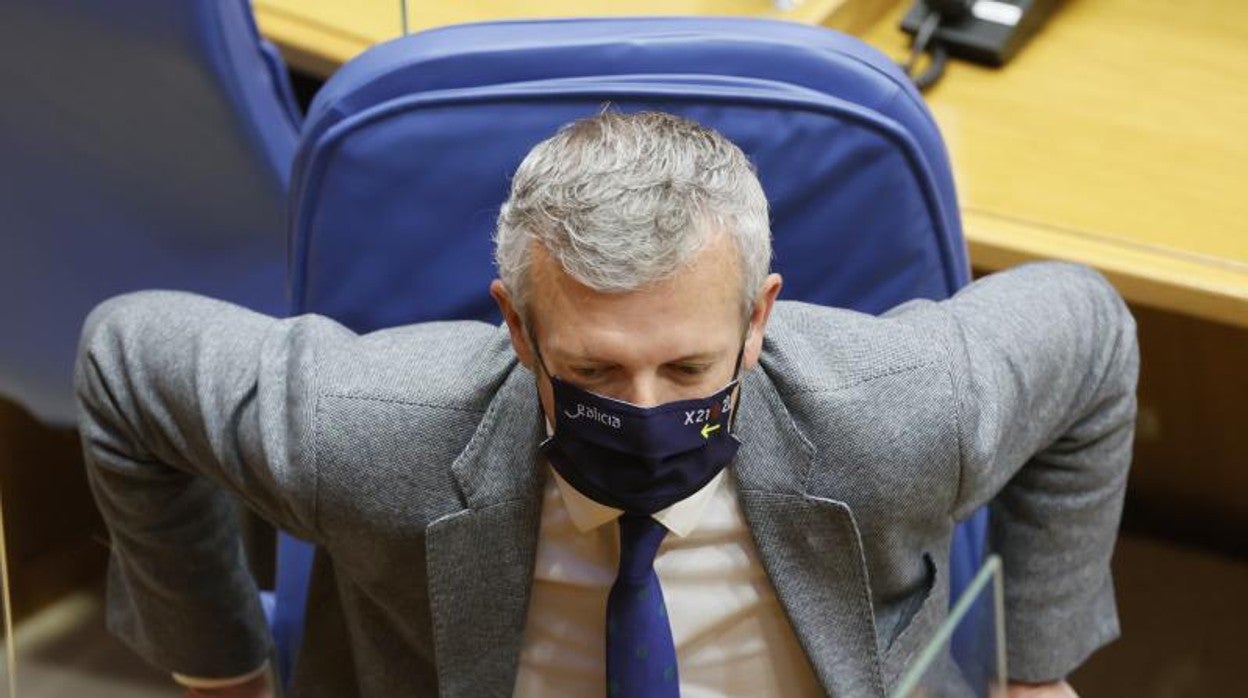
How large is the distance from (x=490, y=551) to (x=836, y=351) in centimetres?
27

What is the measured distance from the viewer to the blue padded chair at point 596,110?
1.39 metres

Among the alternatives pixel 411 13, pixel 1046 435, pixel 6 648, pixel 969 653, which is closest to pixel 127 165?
pixel 411 13

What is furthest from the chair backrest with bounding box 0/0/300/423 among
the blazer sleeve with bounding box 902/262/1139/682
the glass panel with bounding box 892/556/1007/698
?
the glass panel with bounding box 892/556/1007/698

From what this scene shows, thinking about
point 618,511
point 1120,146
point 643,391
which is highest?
point 643,391

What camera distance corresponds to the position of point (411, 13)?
195cm

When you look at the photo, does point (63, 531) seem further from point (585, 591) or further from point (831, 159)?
point (831, 159)

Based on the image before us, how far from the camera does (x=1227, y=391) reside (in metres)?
2.18

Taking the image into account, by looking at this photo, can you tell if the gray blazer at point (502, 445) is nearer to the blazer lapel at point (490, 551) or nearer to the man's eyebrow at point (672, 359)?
the blazer lapel at point (490, 551)

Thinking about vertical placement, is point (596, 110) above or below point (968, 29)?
above

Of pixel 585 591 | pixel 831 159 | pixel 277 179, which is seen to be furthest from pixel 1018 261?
pixel 277 179

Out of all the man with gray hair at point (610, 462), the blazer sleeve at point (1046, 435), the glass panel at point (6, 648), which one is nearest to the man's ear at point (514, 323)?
the man with gray hair at point (610, 462)

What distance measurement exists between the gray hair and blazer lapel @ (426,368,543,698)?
127 mm

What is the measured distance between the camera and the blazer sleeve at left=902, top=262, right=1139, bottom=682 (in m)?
1.37

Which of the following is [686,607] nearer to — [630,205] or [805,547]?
[805,547]
